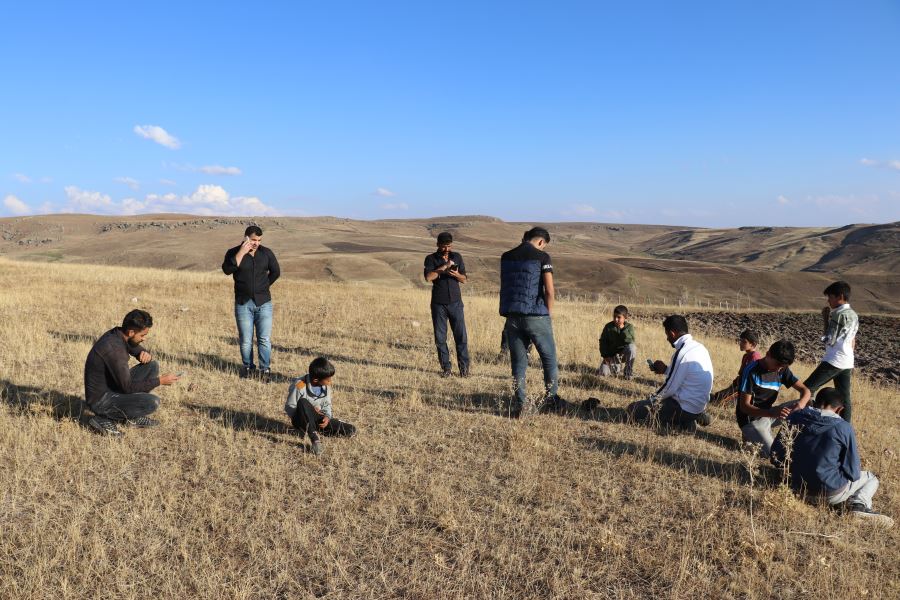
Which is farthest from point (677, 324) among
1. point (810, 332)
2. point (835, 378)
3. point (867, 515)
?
point (810, 332)

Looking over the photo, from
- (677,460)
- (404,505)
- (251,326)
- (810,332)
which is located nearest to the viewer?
(404,505)

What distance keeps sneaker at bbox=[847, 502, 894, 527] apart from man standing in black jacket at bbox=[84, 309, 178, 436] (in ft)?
19.4

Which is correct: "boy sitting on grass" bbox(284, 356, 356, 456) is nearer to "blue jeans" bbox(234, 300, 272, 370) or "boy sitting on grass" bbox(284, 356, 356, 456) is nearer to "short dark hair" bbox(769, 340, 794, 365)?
"blue jeans" bbox(234, 300, 272, 370)

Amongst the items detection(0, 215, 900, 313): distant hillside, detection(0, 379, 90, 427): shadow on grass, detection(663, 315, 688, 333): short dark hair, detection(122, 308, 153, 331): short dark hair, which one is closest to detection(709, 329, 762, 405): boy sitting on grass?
detection(663, 315, 688, 333): short dark hair

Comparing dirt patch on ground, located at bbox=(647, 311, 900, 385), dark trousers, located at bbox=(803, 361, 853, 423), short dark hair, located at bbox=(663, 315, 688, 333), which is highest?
short dark hair, located at bbox=(663, 315, 688, 333)

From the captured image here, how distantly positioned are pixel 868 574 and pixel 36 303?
16.0 metres

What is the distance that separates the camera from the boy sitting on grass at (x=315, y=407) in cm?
534

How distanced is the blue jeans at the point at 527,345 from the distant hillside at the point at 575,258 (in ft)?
87.8

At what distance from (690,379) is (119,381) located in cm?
591

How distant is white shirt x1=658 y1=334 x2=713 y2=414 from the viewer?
20.6ft

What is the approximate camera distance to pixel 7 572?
3.29 m

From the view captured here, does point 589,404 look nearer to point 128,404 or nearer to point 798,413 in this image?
point 798,413

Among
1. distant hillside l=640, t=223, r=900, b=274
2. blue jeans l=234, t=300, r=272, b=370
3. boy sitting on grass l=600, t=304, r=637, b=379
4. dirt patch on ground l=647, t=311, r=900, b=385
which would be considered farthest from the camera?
distant hillside l=640, t=223, r=900, b=274

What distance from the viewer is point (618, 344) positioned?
9.02m
